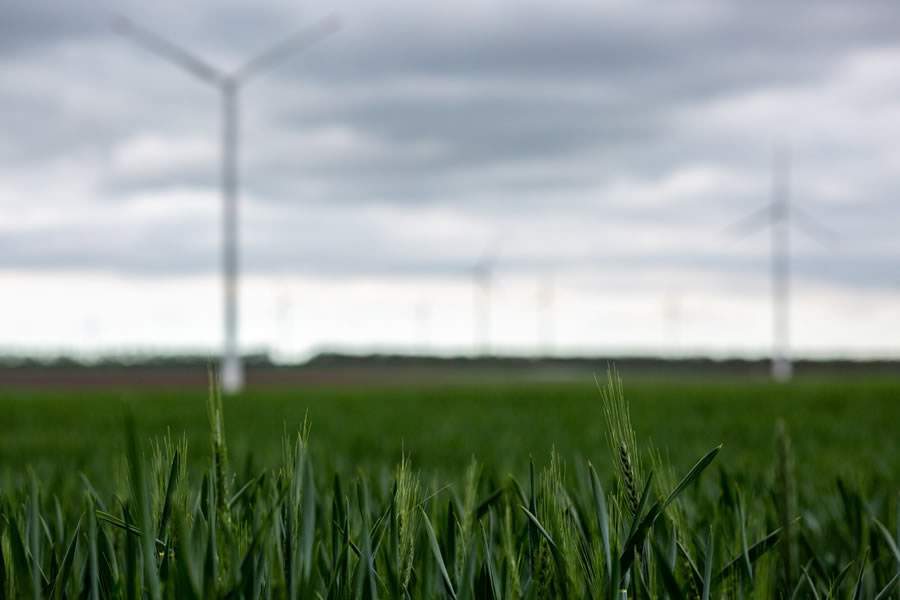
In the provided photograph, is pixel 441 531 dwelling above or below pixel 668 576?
below

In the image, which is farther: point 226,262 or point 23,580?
point 226,262

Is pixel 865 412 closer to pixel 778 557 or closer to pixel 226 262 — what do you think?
pixel 778 557

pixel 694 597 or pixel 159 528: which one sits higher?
pixel 159 528

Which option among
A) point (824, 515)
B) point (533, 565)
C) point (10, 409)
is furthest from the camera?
point (10, 409)

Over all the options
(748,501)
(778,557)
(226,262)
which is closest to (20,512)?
(778,557)

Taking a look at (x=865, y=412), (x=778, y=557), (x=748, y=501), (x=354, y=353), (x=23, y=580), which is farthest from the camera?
(x=354, y=353)

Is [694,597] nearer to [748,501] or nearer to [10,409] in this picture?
[748,501]

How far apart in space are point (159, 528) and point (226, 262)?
98.3ft

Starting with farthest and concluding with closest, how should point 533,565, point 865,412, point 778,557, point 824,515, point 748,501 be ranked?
point 865,412 → point 824,515 → point 748,501 → point 778,557 → point 533,565

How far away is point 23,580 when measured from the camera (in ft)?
5.24

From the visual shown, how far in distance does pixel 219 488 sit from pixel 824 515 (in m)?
2.51

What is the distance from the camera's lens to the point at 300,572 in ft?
4.40

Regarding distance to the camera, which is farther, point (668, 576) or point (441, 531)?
point (441, 531)

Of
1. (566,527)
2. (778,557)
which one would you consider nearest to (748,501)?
(778,557)
